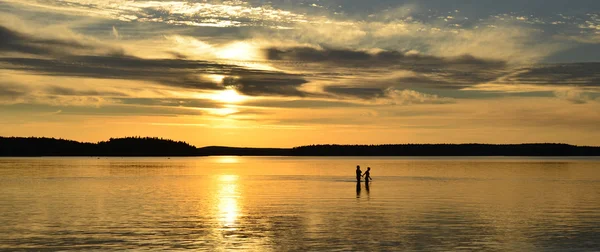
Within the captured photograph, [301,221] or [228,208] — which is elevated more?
[228,208]

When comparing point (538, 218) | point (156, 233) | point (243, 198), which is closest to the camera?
point (156, 233)

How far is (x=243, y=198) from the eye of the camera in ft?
175

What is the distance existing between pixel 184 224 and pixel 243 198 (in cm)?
1817

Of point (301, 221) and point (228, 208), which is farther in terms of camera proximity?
point (228, 208)

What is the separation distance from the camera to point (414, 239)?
97.0 feet

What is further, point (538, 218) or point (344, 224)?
point (538, 218)

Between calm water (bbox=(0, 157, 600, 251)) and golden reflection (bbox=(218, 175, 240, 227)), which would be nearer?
calm water (bbox=(0, 157, 600, 251))

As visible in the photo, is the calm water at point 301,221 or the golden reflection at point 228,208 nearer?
the calm water at point 301,221

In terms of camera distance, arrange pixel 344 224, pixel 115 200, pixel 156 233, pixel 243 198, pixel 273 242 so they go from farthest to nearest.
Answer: pixel 243 198
pixel 115 200
pixel 344 224
pixel 156 233
pixel 273 242

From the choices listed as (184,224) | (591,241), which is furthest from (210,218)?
(591,241)

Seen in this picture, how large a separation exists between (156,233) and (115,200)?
19.5 m

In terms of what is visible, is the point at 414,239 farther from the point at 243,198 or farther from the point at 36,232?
the point at 243,198

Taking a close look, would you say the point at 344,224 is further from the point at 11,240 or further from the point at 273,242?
the point at 11,240

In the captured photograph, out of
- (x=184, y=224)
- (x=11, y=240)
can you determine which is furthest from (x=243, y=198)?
(x=11, y=240)
